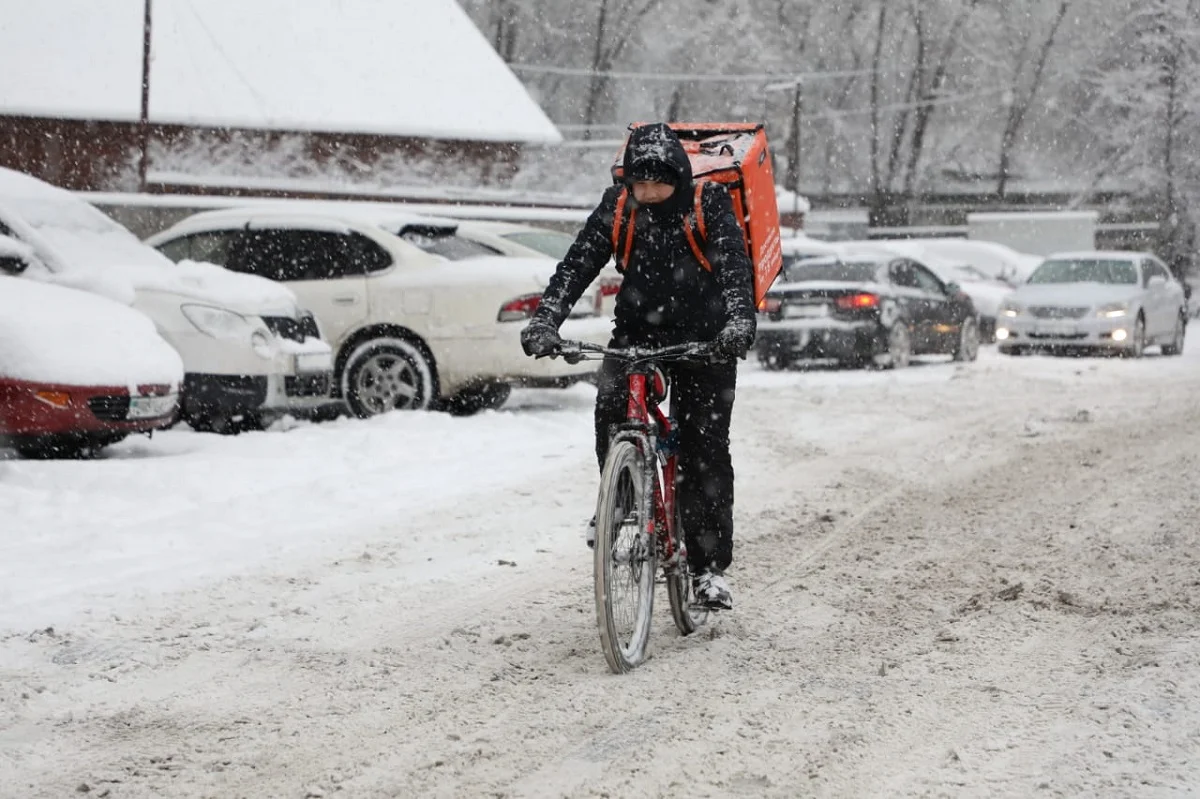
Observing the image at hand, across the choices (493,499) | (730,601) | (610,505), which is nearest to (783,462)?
(493,499)

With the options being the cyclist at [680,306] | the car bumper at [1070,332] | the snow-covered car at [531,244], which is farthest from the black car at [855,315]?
the cyclist at [680,306]

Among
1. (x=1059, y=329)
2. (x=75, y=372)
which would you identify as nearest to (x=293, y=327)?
(x=75, y=372)

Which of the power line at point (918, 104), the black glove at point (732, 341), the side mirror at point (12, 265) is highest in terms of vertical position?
the power line at point (918, 104)

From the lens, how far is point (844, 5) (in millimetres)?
58969

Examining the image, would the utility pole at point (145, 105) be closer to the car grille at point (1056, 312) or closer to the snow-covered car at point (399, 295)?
the snow-covered car at point (399, 295)

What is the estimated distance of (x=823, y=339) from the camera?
57.3ft

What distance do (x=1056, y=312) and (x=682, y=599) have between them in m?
16.4

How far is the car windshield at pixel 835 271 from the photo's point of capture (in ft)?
59.5

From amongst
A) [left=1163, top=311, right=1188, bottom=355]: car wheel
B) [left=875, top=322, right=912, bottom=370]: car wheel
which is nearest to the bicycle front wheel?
[left=875, top=322, right=912, bottom=370]: car wheel

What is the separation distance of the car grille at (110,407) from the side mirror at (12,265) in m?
1.56

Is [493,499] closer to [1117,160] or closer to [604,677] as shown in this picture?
[604,677]

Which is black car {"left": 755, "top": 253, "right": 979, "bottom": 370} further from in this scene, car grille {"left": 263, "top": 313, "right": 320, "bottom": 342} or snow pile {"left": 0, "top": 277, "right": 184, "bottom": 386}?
snow pile {"left": 0, "top": 277, "right": 184, "bottom": 386}

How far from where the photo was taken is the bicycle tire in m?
5.33

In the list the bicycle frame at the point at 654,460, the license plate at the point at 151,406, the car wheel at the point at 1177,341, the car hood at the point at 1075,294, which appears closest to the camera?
the bicycle frame at the point at 654,460
